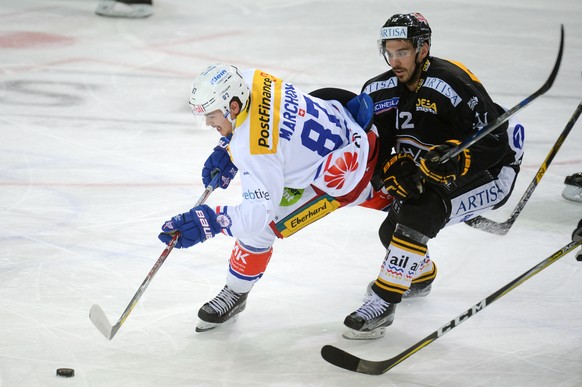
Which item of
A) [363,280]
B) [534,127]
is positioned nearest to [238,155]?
[363,280]

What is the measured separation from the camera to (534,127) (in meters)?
5.64

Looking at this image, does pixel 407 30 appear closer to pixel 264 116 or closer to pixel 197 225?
pixel 264 116

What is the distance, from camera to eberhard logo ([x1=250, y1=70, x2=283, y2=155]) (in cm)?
285

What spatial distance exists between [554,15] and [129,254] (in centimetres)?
608

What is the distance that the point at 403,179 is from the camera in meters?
3.05

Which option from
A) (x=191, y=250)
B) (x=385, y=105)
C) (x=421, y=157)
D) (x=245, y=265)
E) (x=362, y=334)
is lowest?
(x=191, y=250)

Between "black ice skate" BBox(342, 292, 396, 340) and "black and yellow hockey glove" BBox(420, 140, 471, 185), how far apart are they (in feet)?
1.58

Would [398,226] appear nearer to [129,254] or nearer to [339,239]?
[339,239]

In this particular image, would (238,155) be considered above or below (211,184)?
above

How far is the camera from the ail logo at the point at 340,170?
3.02 metres

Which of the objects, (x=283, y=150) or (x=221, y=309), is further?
(x=221, y=309)

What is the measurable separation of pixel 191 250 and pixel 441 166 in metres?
1.30

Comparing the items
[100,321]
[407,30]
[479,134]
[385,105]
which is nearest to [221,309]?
[100,321]

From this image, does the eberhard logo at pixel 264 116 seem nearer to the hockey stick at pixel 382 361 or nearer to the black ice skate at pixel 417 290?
the hockey stick at pixel 382 361
